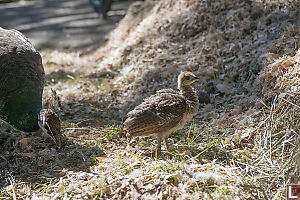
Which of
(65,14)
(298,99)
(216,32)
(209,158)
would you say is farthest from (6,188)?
(65,14)

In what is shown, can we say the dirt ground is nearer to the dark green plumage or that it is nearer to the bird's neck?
the dark green plumage

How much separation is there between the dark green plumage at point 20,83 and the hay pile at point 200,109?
435 mm

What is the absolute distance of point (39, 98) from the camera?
14.3 feet

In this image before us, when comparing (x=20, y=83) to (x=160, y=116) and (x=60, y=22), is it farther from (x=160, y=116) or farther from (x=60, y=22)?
(x=60, y=22)

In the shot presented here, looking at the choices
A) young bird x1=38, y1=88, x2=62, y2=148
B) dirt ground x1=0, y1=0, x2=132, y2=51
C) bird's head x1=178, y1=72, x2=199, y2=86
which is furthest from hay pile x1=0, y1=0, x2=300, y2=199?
dirt ground x1=0, y1=0, x2=132, y2=51

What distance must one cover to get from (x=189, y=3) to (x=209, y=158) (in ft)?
12.6

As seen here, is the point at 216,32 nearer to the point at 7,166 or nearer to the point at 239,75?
the point at 239,75

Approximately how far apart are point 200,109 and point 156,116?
1250 millimetres

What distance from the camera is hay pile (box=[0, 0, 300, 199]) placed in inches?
130

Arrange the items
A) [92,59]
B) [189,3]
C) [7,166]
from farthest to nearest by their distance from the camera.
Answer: [92,59] < [189,3] < [7,166]

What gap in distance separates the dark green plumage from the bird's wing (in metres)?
1.23

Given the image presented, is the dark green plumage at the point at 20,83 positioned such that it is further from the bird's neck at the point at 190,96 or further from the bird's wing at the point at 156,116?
the bird's neck at the point at 190,96

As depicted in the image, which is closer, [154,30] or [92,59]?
[154,30]

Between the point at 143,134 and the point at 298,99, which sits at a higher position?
the point at 298,99
